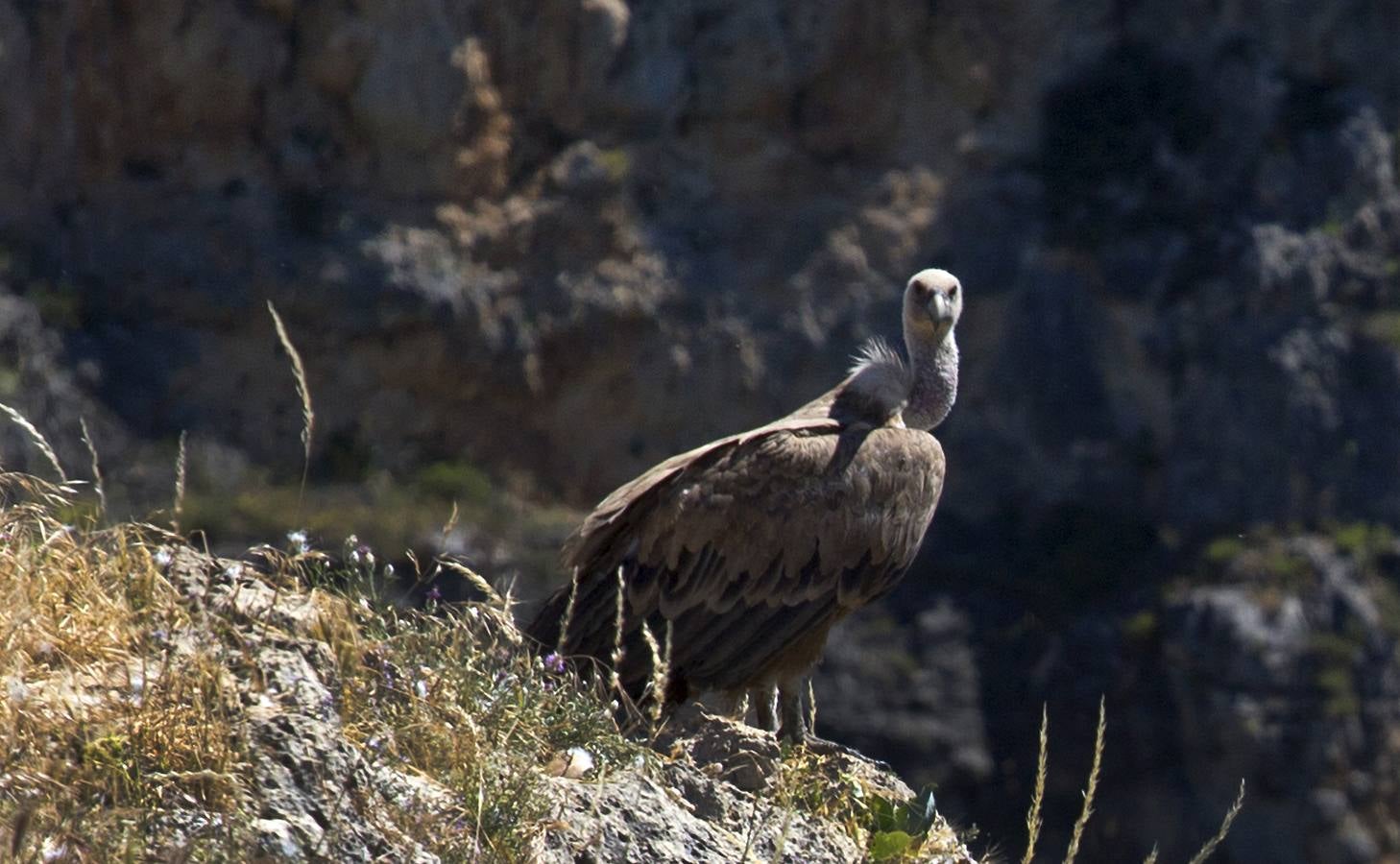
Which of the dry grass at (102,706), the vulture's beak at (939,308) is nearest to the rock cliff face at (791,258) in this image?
the vulture's beak at (939,308)

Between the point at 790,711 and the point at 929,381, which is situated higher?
the point at 929,381

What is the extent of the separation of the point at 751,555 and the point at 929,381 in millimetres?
1384

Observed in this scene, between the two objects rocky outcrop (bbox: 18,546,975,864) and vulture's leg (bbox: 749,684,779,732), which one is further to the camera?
vulture's leg (bbox: 749,684,779,732)

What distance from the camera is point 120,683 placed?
4633 mm

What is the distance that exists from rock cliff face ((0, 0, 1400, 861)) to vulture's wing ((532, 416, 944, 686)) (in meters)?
15.7

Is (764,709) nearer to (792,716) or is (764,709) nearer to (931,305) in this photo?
(792,716)

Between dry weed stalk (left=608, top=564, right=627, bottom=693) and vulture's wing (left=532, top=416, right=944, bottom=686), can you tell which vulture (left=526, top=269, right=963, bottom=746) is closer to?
vulture's wing (left=532, top=416, right=944, bottom=686)

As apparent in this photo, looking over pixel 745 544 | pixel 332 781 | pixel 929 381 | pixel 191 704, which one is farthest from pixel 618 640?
pixel 929 381

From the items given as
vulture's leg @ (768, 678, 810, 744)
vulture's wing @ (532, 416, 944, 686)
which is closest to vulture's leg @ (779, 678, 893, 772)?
vulture's leg @ (768, 678, 810, 744)

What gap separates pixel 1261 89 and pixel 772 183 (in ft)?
20.3

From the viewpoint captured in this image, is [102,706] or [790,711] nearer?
[102,706]

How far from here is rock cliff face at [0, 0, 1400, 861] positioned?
2331cm

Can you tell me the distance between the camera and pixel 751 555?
23.7ft

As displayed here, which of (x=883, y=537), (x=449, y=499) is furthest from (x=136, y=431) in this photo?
(x=883, y=537)
